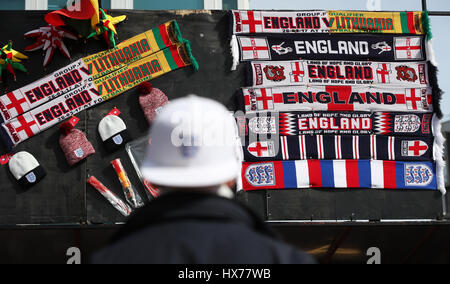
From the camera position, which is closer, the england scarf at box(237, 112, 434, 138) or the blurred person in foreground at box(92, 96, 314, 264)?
the blurred person in foreground at box(92, 96, 314, 264)

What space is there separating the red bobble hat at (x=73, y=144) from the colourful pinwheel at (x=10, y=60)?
948mm

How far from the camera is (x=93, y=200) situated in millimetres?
6578

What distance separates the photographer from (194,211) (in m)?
1.45

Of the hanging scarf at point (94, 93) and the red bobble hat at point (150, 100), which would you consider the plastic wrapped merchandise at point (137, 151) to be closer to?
the red bobble hat at point (150, 100)

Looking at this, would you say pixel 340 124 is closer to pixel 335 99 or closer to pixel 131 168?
pixel 335 99

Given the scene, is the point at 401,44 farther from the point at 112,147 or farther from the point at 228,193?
the point at 228,193

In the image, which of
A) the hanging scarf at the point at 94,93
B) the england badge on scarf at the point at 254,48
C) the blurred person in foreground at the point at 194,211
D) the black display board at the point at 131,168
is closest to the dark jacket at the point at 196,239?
the blurred person in foreground at the point at 194,211

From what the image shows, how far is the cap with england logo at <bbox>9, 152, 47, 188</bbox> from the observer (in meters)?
6.53

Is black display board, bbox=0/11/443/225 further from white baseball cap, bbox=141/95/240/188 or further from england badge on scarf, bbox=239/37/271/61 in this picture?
white baseball cap, bbox=141/95/240/188

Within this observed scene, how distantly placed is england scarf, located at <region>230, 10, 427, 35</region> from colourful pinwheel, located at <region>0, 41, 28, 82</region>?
282 centimetres

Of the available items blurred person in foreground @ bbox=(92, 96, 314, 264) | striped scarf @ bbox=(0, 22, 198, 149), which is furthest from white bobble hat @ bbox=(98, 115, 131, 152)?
blurred person in foreground @ bbox=(92, 96, 314, 264)

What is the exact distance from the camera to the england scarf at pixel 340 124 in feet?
22.4

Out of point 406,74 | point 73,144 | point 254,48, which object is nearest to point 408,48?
point 406,74
